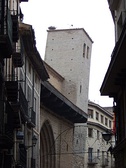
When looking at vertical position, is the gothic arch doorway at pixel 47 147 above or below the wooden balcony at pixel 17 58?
below

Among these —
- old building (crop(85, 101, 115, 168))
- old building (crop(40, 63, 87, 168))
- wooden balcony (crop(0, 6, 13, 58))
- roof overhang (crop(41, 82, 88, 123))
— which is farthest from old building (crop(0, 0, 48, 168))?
old building (crop(85, 101, 115, 168))

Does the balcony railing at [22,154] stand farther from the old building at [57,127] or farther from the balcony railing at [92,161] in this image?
the balcony railing at [92,161]

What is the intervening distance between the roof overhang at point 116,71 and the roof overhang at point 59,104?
1941 cm

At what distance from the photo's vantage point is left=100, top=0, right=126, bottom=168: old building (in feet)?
43.2

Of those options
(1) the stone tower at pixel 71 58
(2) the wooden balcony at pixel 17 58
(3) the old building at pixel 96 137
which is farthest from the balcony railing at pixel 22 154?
(3) the old building at pixel 96 137

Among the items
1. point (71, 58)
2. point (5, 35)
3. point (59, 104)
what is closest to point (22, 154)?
point (5, 35)

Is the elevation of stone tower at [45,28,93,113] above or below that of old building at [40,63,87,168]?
above

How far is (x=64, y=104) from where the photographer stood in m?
41.0

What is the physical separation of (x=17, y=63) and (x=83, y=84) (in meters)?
29.6

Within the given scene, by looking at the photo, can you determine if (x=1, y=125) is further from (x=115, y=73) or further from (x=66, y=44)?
(x=66, y=44)

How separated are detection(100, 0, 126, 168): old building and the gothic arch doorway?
72.3ft

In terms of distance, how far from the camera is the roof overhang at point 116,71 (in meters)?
12.0

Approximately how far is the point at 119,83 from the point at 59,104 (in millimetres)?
25166

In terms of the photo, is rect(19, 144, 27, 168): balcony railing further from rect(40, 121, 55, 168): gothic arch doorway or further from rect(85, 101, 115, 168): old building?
rect(85, 101, 115, 168): old building
